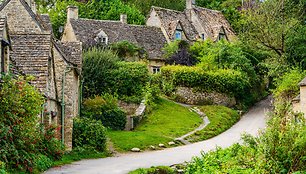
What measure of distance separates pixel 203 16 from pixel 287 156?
51.5 m

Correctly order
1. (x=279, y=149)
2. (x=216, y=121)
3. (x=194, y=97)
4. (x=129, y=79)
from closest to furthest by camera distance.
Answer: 1. (x=279, y=149)
2. (x=216, y=121)
3. (x=129, y=79)
4. (x=194, y=97)

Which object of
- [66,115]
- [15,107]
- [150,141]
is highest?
[15,107]

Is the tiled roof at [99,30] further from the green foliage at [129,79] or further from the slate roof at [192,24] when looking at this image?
the green foliage at [129,79]

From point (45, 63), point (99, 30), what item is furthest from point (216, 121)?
point (45, 63)

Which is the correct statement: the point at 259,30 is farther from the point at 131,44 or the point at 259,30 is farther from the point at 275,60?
the point at 131,44

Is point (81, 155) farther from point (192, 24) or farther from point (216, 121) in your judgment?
point (192, 24)

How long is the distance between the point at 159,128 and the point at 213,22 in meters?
29.8

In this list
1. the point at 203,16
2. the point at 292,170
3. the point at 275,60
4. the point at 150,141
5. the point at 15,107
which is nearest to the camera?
the point at 292,170

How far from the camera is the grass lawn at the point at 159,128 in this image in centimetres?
4288

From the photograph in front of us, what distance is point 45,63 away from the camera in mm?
33062

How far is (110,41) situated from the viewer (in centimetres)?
6338

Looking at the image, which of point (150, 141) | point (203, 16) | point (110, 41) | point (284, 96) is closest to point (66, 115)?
point (150, 141)

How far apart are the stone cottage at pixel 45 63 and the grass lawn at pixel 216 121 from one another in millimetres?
11628

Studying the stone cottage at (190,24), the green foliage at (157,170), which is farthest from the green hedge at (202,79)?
the green foliage at (157,170)
